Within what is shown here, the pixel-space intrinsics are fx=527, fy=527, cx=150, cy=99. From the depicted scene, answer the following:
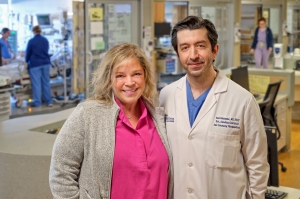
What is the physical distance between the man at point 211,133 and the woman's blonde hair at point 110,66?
17 cm

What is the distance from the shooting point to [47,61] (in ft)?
32.5

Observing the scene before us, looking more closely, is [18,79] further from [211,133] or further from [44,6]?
[211,133]

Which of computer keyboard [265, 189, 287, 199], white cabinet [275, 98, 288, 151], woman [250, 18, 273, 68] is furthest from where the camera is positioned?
woman [250, 18, 273, 68]

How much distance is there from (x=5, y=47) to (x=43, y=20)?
1000 mm

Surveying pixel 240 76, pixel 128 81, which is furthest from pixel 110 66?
pixel 240 76

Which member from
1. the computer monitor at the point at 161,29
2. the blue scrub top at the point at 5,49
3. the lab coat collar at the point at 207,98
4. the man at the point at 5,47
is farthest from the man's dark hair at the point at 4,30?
the lab coat collar at the point at 207,98

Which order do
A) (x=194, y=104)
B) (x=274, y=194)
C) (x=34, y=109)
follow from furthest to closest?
(x=34, y=109) → (x=274, y=194) → (x=194, y=104)

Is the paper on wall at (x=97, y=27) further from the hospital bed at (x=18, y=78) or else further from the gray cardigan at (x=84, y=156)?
the gray cardigan at (x=84, y=156)

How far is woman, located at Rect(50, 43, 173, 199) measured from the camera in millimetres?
2053

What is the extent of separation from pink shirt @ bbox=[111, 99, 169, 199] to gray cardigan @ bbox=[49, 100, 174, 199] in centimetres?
4

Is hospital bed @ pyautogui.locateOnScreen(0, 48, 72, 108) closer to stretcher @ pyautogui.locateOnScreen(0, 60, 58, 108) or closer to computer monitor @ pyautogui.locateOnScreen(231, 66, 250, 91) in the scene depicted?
stretcher @ pyautogui.locateOnScreen(0, 60, 58, 108)

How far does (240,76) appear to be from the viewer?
6586 mm

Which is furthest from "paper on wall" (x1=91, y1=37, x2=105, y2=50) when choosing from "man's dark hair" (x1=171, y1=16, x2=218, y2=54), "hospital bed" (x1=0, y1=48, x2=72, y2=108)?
"man's dark hair" (x1=171, y1=16, x2=218, y2=54)

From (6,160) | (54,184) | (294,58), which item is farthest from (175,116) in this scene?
(294,58)
